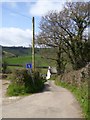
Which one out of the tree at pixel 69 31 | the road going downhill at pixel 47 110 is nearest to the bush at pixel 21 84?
the road going downhill at pixel 47 110

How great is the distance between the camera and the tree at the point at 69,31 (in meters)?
44.0

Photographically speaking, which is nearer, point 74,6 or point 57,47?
point 74,6

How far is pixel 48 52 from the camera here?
50406 mm

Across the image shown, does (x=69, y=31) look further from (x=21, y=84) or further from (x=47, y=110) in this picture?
(x=47, y=110)

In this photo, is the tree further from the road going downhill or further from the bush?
the road going downhill

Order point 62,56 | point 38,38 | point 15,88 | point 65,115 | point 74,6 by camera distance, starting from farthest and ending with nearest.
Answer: point 62,56
point 38,38
point 74,6
point 15,88
point 65,115

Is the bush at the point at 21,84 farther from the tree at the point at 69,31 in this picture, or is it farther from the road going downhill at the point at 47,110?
the tree at the point at 69,31

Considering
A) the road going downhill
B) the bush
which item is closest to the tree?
the bush

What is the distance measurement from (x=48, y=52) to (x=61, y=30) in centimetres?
621

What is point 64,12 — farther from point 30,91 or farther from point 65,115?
point 65,115

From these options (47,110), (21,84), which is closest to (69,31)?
(21,84)

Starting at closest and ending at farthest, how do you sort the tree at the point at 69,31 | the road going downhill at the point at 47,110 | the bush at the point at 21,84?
the road going downhill at the point at 47,110, the bush at the point at 21,84, the tree at the point at 69,31

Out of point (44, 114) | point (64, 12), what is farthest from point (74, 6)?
point (44, 114)

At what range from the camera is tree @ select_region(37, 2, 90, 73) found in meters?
44.0
